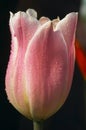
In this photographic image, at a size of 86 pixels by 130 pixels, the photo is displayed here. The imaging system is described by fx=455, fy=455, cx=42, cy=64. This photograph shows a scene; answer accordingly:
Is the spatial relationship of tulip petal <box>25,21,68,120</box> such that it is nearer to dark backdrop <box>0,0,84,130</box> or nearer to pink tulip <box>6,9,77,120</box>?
pink tulip <box>6,9,77,120</box>

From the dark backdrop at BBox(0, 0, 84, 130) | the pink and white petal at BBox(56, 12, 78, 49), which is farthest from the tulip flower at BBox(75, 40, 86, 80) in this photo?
the pink and white petal at BBox(56, 12, 78, 49)

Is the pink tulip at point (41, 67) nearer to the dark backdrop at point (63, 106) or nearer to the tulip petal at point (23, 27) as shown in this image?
the tulip petal at point (23, 27)

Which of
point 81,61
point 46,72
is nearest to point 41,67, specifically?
point 46,72

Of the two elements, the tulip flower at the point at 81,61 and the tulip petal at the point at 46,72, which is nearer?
the tulip petal at the point at 46,72

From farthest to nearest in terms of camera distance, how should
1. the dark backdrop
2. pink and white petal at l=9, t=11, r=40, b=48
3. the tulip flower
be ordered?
the tulip flower → the dark backdrop → pink and white petal at l=9, t=11, r=40, b=48

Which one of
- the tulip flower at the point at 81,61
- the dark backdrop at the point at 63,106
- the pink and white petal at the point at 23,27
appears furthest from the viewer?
the tulip flower at the point at 81,61

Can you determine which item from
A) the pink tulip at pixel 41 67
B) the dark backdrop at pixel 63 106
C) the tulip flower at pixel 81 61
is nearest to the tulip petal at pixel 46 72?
the pink tulip at pixel 41 67

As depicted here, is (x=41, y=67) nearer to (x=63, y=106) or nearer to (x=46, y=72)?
(x=46, y=72)

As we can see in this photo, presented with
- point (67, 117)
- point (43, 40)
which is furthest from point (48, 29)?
point (67, 117)

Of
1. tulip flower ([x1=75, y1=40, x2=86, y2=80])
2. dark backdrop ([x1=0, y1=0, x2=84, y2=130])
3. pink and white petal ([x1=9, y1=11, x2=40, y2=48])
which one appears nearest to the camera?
pink and white petal ([x1=9, y1=11, x2=40, y2=48])
